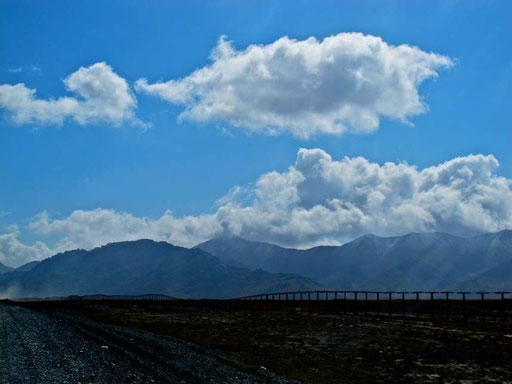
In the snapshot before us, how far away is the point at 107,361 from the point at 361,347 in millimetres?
21507

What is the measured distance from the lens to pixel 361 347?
44.4 meters

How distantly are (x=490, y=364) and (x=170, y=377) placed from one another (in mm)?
22673

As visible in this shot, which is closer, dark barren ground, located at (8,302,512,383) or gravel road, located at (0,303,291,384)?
gravel road, located at (0,303,291,384)

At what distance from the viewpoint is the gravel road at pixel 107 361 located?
2911cm

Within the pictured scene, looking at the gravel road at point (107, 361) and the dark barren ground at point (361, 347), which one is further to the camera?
the dark barren ground at point (361, 347)

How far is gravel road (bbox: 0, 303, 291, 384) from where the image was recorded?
95.5 feet

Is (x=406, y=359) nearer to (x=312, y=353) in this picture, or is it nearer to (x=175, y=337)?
(x=312, y=353)

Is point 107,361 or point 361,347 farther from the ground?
point 107,361

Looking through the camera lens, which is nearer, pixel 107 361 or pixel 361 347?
pixel 107 361

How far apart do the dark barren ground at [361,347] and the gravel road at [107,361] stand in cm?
223

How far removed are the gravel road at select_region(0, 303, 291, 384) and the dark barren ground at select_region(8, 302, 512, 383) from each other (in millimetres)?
2229

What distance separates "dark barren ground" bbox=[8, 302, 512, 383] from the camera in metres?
35.3

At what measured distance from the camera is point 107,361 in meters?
33.1

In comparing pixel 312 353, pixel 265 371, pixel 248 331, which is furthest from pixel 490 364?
pixel 248 331
